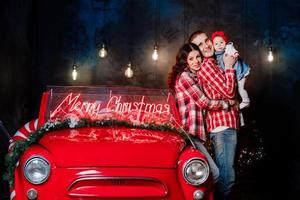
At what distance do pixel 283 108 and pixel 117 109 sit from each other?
7.06 meters

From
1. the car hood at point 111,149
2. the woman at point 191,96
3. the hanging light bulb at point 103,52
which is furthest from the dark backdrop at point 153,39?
the car hood at point 111,149

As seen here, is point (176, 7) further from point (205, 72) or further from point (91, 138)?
point (91, 138)

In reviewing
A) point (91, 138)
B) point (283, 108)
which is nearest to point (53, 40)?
point (283, 108)

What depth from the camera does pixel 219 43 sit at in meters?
4.61

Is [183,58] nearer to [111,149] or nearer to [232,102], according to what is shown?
[232,102]

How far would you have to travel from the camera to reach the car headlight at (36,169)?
10.3 ft

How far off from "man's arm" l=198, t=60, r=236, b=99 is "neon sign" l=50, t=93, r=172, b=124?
456 millimetres

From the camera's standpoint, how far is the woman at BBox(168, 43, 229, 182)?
13.8 feet

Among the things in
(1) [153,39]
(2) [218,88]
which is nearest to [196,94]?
(2) [218,88]

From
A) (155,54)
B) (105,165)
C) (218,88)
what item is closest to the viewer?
(105,165)

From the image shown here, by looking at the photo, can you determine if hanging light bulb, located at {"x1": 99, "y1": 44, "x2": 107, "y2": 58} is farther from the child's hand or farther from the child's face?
the child's hand

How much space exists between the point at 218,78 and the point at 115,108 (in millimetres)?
995

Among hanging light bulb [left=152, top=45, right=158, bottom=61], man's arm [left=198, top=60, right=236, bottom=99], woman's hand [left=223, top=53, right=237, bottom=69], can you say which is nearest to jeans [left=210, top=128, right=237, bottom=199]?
man's arm [left=198, top=60, right=236, bottom=99]

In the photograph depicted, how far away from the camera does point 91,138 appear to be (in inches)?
136
